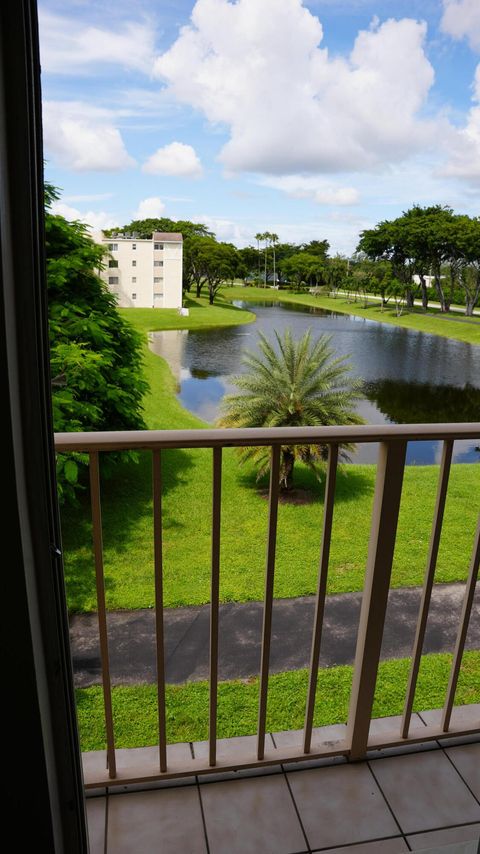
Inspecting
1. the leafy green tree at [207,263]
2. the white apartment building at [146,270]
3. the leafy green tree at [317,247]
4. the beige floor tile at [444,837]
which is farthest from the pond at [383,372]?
the leafy green tree at [317,247]

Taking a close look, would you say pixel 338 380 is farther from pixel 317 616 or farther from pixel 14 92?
pixel 14 92

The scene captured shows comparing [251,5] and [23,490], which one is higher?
[251,5]

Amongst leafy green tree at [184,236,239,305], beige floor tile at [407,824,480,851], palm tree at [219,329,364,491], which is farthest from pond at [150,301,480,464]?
leafy green tree at [184,236,239,305]

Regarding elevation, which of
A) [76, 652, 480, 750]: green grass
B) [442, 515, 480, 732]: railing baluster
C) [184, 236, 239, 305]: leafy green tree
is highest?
[184, 236, 239, 305]: leafy green tree

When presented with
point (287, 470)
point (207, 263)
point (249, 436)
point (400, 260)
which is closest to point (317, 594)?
point (249, 436)

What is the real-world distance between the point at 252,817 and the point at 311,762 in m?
0.23

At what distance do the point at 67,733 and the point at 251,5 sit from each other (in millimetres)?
1667

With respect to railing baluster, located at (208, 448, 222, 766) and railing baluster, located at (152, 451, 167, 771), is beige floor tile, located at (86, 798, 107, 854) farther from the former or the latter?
railing baluster, located at (208, 448, 222, 766)

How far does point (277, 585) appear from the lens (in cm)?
504

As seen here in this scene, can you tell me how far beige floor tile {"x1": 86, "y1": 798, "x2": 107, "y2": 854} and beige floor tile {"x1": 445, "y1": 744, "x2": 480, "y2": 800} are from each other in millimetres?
938

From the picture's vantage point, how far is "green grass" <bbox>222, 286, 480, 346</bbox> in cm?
2614

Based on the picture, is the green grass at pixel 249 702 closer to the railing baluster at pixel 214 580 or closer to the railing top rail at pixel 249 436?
the railing baluster at pixel 214 580

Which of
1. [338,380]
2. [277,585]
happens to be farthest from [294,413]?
[277,585]

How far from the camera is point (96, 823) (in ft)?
4.43
